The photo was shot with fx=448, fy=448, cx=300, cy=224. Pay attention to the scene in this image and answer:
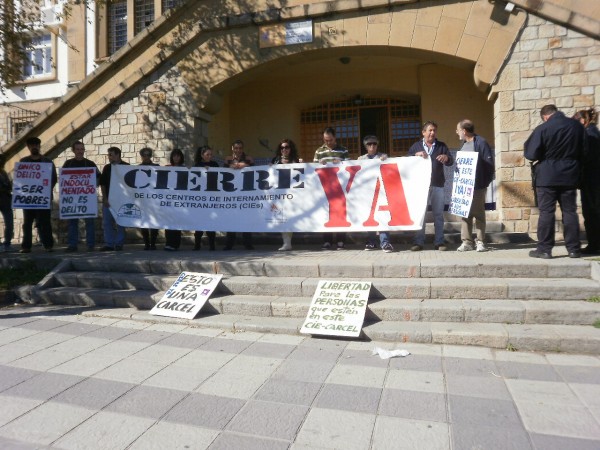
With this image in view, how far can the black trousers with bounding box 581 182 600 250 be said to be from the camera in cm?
598

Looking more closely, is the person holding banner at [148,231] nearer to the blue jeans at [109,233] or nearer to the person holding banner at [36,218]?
the blue jeans at [109,233]

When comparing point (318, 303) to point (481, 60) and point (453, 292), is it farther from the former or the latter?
point (481, 60)

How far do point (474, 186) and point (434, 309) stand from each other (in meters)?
2.46

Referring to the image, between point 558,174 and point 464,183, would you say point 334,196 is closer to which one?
point 464,183

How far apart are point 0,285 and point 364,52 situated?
7779 mm

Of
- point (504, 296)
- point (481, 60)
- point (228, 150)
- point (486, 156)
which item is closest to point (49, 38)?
point (228, 150)

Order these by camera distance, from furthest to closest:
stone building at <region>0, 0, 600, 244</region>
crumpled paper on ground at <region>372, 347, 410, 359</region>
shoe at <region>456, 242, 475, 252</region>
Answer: stone building at <region>0, 0, 600, 244</region> < shoe at <region>456, 242, 475, 252</region> < crumpled paper on ground at <region>372, 347, 410, 359</region>

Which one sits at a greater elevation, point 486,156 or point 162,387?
point 486,156

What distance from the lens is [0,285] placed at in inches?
265

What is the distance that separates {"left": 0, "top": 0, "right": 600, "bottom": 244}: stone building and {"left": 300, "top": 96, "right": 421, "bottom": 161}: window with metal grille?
0.03 metres

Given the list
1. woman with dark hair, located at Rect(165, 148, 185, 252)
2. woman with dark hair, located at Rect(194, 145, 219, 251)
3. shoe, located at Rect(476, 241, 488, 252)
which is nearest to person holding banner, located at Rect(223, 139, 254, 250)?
woman with dark hair, located at Rect(194, 145, 219, 251)

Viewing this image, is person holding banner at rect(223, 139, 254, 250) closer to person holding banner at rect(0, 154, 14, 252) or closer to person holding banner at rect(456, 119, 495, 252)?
person holding banner at rect(456, 119, 495, 252)

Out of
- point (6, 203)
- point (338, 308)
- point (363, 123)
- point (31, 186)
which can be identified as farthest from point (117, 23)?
point (338, 308)

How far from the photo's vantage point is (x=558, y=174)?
5.53 m
